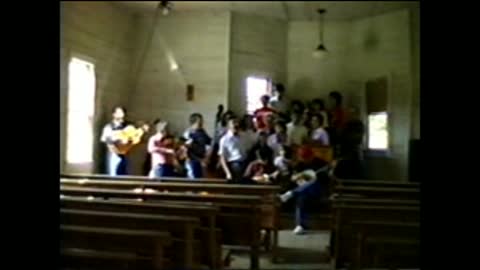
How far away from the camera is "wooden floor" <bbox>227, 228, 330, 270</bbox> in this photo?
5.96 meters

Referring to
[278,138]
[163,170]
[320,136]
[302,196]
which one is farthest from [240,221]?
[278,138]

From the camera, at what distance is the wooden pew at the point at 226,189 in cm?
630

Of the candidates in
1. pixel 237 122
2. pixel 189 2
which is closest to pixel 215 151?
pixel 237 122

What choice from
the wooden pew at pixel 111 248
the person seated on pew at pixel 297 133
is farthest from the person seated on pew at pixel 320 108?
the wooden pew at pixel 111 248

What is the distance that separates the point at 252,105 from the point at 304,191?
4.00m

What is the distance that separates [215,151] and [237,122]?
3.64 ft

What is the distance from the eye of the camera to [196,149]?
10.0m

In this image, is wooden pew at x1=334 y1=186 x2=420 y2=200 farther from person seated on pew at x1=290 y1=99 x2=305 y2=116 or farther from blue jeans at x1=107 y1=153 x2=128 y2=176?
person seated on pew at x1=290 y1=99 x2=305 y2=116

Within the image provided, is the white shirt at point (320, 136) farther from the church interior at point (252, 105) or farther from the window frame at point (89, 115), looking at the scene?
→ the window frame at point (89, 115)

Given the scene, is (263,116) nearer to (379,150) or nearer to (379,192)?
(379,150)

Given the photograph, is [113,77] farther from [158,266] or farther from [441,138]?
[441,138]

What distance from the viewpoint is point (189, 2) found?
11.1 m

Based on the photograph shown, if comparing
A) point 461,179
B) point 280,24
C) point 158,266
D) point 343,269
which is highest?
point 280,24

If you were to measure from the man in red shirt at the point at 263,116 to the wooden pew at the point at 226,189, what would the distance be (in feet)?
12.3
